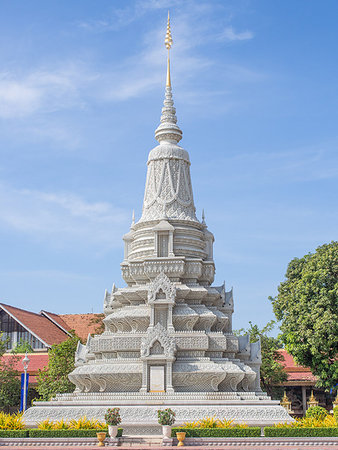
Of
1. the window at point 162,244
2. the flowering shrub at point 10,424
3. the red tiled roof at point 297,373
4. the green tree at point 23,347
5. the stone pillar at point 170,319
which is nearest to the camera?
the flowering shrub at point 10,424

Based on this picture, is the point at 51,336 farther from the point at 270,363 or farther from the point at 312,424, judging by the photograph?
the point at 312,424

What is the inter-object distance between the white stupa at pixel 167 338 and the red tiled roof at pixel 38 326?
17232mm

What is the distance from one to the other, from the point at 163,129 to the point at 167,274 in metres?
8.91

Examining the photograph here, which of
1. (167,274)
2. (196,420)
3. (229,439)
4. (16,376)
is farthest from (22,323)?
(229,439)

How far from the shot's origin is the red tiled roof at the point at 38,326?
160 ft

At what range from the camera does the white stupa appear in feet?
82.8

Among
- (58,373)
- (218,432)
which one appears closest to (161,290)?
(218,432)

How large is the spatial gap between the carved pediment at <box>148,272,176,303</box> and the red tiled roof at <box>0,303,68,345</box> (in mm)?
22309

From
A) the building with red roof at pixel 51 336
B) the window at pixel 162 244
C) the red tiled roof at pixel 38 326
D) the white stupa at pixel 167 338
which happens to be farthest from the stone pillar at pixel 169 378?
the red tiled roof at pixel 38 326

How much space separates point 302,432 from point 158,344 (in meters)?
8.14

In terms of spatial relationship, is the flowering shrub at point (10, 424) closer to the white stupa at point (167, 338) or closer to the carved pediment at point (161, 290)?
the white stupa at point (167, 338)

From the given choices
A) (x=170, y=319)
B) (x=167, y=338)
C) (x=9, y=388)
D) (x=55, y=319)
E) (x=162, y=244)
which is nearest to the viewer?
(x=167, y=338)

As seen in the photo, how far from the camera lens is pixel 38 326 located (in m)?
50.2

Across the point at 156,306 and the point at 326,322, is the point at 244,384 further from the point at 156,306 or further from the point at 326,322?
the point at 326,322
